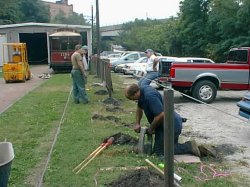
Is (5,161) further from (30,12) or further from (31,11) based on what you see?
(31,11)

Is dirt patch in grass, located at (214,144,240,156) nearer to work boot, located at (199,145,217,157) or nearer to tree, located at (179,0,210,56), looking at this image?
work boot, located at (199,145,217,157)

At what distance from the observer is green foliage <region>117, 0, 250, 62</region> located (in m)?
35.4

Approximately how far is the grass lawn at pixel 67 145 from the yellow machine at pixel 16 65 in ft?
38.2

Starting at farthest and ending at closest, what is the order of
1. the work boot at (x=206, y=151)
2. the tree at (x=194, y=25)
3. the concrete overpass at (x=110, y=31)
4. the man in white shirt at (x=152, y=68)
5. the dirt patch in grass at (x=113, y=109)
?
the concrete overpass at (x=110, y=31) < the tree at (x=194, y=25) < the man in white shirt at (x=152, y=68) < the dirt patch in grass at (x=113, y=109) < the work boot at (x=206, y=151)

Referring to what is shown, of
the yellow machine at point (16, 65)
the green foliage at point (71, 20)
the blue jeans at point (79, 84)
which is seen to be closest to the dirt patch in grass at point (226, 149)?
the blue jeans at point (79, 84)

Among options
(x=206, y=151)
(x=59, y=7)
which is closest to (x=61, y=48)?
(x=206, y=151)

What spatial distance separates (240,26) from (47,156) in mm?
30324

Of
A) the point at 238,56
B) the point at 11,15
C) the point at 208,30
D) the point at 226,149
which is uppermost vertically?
the point at 11,15

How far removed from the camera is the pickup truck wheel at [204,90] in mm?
15008

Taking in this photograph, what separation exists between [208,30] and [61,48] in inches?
540

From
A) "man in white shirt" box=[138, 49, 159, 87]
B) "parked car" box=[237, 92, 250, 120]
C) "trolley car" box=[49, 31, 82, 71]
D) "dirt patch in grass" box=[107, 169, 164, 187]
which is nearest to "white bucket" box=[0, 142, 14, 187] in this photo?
"dirt patch in grass" box=[107, 169, 164, 187]

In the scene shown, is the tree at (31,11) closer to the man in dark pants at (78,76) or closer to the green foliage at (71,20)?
the green foliage at (71,20)

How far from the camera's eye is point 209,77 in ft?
49.7

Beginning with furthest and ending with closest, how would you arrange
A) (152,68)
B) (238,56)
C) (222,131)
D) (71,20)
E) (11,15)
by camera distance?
(71,20)
(11,15)
(152,68)
(238,56)
(222,131)
